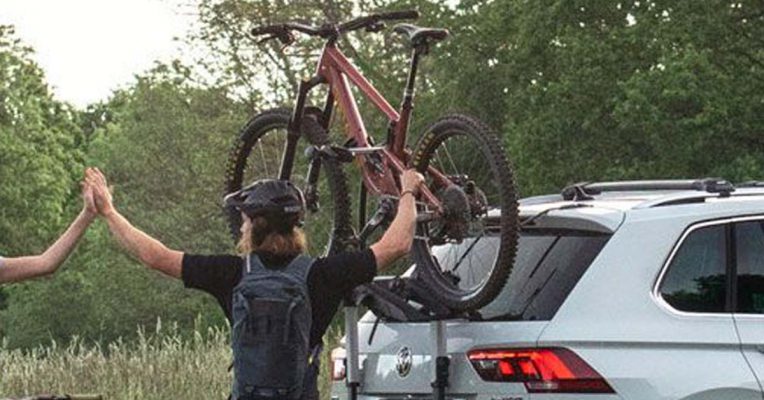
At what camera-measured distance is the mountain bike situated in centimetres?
779

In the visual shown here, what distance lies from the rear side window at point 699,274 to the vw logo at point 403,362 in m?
1.01

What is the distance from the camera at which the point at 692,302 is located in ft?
24.1

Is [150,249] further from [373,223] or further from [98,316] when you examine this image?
[98,316]

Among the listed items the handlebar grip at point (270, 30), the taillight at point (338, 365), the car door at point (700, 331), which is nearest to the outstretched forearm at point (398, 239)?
the car door at point (700, 331)

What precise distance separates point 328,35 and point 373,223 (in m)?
1.43

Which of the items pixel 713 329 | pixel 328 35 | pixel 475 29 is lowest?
pixel 713 329

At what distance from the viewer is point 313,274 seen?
6.44 m

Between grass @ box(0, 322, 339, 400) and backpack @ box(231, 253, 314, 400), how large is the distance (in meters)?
9.48

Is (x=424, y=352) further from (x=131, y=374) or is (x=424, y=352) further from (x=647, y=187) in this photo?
(x=131, y=374)

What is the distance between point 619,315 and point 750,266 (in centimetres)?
60

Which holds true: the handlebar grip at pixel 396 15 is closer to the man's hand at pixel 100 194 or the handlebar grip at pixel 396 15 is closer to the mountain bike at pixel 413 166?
the mountain bike at pixel 413 166

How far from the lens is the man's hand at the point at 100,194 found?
21.3 ft

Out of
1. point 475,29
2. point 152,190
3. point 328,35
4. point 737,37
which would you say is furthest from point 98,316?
point 328,35

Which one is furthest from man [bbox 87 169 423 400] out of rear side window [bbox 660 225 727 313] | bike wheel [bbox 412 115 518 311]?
rear side window [bbox 660 225 727 313]
